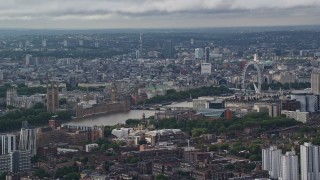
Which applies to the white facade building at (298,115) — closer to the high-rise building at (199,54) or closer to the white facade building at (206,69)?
the white facade building at (206,69)

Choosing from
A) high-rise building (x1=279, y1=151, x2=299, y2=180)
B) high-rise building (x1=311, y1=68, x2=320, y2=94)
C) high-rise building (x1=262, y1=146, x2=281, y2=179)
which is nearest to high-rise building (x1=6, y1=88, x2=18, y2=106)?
high-rise building (x1=311, y1=68, x2=320, y2=94)

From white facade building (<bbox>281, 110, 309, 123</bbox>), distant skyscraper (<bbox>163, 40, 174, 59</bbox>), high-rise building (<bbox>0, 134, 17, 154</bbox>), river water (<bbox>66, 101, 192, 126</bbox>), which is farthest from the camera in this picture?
distant skyscraper (<bbox>163, 40, 174, 59</bbox>)

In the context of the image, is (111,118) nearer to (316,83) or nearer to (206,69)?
(316,83)

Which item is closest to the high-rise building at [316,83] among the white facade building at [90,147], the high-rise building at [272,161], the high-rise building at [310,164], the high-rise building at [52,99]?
the high-rise building at [52,99]

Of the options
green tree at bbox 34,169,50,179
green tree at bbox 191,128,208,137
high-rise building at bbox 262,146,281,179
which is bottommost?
green tree at bbox 191,128,208,137

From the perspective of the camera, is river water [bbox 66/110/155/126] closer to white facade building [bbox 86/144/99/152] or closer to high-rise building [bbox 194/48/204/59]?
white facade building [bbox 86/144/99/152]

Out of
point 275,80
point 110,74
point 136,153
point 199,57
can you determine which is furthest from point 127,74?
point 136,153
